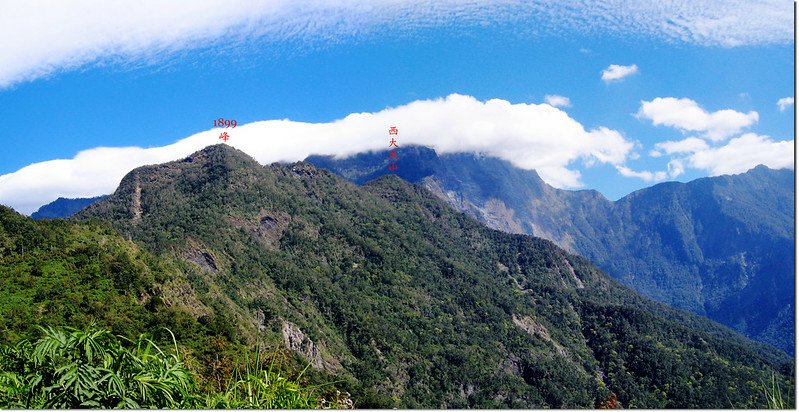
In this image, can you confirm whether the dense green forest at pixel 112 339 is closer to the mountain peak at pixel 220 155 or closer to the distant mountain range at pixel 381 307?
the distant mountain range at pixel 381 307

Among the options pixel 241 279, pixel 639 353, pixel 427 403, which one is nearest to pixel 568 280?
pixel 639 353

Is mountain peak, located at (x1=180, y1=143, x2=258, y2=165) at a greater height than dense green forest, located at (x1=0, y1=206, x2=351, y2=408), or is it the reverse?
mountain peak, located at (x1=180, y1=143, x2=258, y2=165)

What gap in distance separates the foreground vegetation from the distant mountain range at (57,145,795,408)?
4182cm

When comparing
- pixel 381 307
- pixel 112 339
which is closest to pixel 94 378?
pixel 112 339

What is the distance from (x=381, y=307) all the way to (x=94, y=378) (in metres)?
90.3

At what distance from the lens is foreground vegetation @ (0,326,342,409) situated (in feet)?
15.6

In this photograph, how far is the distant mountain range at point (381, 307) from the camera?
2842 inches

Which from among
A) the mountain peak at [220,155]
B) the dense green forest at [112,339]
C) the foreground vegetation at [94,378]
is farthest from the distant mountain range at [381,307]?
the foreground vegetation at [94,378]

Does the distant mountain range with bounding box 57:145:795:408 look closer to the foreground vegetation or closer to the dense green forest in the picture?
the dense green forest

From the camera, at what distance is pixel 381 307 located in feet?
308

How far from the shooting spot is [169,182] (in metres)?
108

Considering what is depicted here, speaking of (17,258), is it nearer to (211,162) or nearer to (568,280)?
(211,162)

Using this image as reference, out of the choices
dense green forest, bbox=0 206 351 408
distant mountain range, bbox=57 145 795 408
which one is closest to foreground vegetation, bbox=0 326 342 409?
dense green forest, bbox=0 206 351 408

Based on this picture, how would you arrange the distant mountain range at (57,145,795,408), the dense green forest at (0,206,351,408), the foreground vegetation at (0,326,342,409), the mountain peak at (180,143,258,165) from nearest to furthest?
the foreground vegetation at (0,326,342,409), the dense green forest at (0,206,351,408), the distant mountain range at (57,145,795,408), the mountain peak at (180,143,258,165)
